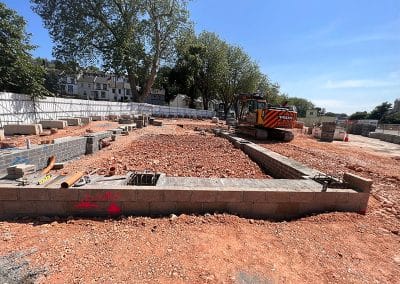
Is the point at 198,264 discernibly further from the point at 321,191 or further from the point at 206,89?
the point at 206,89

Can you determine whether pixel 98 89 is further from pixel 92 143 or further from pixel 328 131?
pixel 92 143

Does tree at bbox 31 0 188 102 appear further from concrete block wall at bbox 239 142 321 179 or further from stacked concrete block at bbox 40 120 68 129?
concrete block wall at bbox 239 142 321 179

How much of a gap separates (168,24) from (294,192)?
27499 mm

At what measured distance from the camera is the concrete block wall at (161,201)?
373 centimetres

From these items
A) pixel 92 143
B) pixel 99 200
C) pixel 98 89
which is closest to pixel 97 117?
pixel 92 143

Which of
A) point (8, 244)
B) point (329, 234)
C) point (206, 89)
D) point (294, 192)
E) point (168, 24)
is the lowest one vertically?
point (8, 244)

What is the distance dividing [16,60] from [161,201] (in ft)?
40.1

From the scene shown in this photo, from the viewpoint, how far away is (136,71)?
1078 inches

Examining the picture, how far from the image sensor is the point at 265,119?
43.4ft

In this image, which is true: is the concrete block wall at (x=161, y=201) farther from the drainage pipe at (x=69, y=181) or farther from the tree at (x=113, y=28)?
the tree at (x=113, y=28)

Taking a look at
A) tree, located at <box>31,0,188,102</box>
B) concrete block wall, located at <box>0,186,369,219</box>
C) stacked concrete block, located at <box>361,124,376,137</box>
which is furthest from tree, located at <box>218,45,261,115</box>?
concrete block wall, located at <box>0,186,369,219</box>

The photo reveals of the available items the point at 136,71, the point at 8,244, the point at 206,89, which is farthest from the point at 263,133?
the point at 206,89

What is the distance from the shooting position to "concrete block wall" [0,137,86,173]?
5.18 m

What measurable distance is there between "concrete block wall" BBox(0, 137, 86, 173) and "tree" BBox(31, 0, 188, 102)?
19.0m
